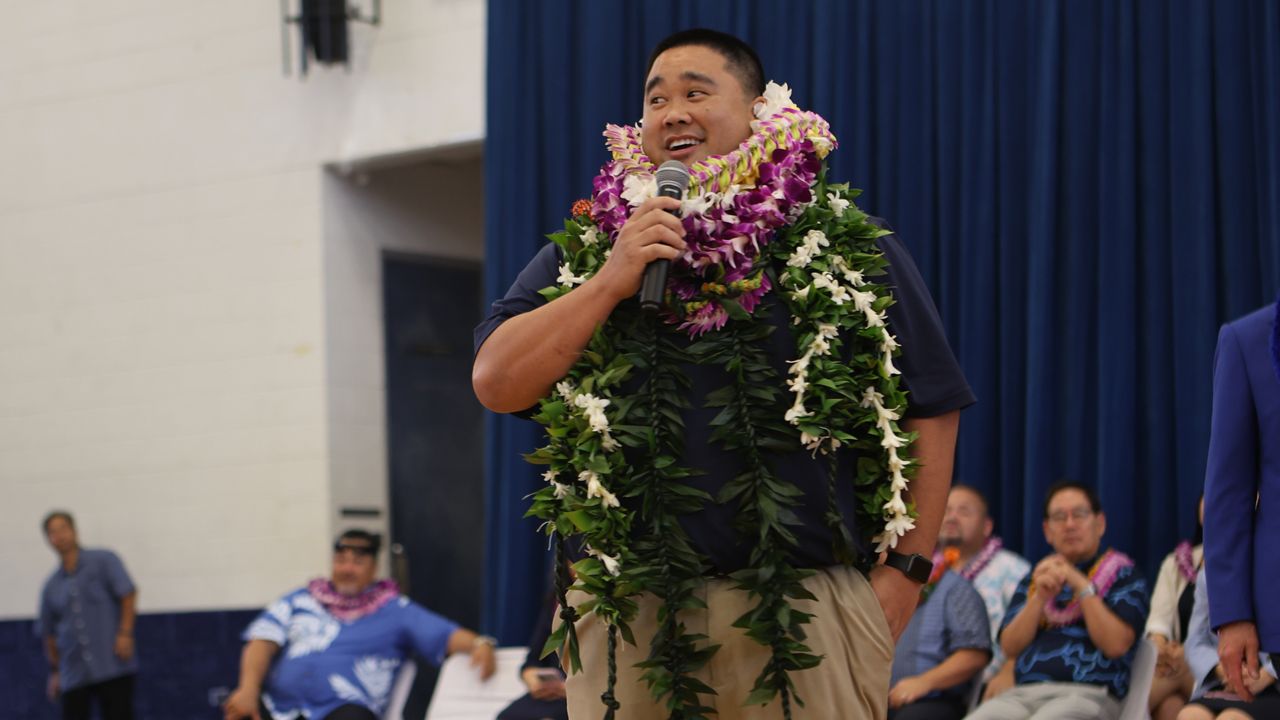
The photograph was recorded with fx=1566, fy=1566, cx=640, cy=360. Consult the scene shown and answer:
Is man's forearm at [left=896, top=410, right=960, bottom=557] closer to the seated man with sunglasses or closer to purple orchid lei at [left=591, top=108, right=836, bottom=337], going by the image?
purple orchid lei at [left=591, top=108, right=836, bottom=337]

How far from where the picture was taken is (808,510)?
1.96m

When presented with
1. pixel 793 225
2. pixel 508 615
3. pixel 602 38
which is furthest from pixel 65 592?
pixel 793 225

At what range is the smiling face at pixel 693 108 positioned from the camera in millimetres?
2107

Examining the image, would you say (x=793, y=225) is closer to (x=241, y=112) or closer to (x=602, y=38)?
(x=602, y=38)

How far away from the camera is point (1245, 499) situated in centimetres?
243

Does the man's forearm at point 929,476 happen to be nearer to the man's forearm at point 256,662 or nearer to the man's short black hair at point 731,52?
the man's short black hair at point 731,52

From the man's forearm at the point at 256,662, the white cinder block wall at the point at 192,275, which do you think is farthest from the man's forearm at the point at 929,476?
the white cinder block wall at the point at 192,275

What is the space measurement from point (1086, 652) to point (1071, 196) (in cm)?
162

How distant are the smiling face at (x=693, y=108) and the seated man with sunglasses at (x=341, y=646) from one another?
3.42m

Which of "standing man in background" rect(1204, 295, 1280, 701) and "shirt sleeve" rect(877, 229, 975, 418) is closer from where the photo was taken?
"shirt sleeve" rect(877, 229, 975, 418)

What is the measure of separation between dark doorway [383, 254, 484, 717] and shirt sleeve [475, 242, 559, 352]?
Result: 16.6 feet

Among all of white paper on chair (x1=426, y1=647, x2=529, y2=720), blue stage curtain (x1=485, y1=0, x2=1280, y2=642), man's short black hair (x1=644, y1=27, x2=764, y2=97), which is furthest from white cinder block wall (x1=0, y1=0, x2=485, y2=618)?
man's short black hair (x1=644, y1=27, x2=764, y2=97)

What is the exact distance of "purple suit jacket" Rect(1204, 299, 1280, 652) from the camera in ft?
7.80

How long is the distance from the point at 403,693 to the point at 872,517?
3.71m
